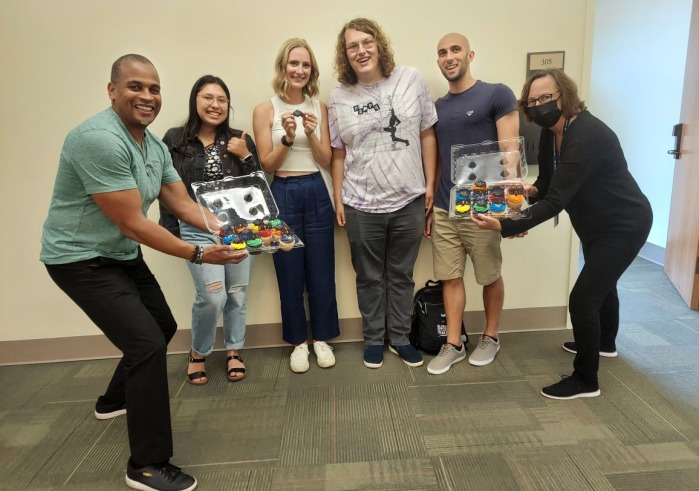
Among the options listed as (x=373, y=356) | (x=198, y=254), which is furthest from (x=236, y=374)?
(x=198, y=254)

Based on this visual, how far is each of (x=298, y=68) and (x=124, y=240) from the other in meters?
1.17

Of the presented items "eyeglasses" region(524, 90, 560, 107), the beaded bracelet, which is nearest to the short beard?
"eyeglasses" region(524, 90, 560, 107)

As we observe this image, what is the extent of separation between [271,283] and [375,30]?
1.49 meters

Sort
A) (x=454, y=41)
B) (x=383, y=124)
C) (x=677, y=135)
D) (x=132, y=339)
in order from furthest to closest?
(x=677, y=135), (x=383, y=124), (x=454, y=41), (x=132, y=339)

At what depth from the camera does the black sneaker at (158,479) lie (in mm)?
1604

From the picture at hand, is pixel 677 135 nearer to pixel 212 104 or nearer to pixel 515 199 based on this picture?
pixel 515 199

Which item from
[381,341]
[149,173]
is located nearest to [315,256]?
[381,341]

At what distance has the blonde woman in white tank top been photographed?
2.23 meters

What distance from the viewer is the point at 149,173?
164cm

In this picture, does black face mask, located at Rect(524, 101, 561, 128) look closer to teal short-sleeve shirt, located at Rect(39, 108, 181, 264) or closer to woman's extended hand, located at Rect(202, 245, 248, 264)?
woman's extended hand, located at Rect(202, 245, 248, 264)

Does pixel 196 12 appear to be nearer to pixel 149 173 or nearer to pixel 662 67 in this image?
pixel 149 173

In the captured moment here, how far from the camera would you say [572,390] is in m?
Result: 2.08

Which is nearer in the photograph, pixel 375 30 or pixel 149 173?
pixel 149 173

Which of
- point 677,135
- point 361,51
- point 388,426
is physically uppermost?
point 361,51
